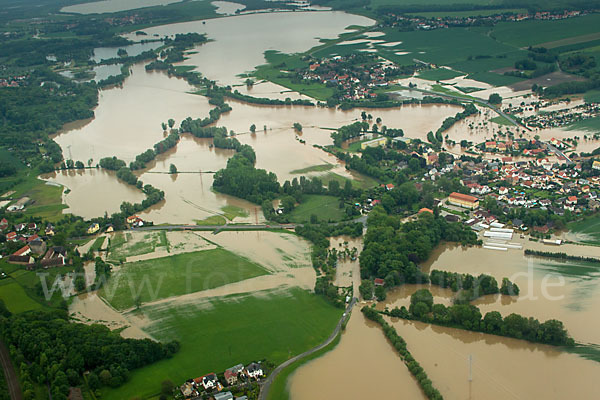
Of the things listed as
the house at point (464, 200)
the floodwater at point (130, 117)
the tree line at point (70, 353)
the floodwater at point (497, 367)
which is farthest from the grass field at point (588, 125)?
the tree line at point (70, 353)

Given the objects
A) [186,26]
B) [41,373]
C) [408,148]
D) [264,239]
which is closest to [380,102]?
[408,148]

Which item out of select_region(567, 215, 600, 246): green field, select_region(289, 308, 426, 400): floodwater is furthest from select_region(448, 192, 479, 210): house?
select_region(289, 308, 426, 400): floodwater

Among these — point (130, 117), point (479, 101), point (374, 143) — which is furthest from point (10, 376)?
point (479, 101)

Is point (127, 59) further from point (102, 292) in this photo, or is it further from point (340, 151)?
point (102, 292)

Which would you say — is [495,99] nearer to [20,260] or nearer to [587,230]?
[587,230]

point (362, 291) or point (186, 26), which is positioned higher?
point (186, 26)

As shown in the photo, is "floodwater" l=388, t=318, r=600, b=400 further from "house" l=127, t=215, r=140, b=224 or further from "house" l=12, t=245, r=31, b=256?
"house" l=12, t=245, r=31, b=256
